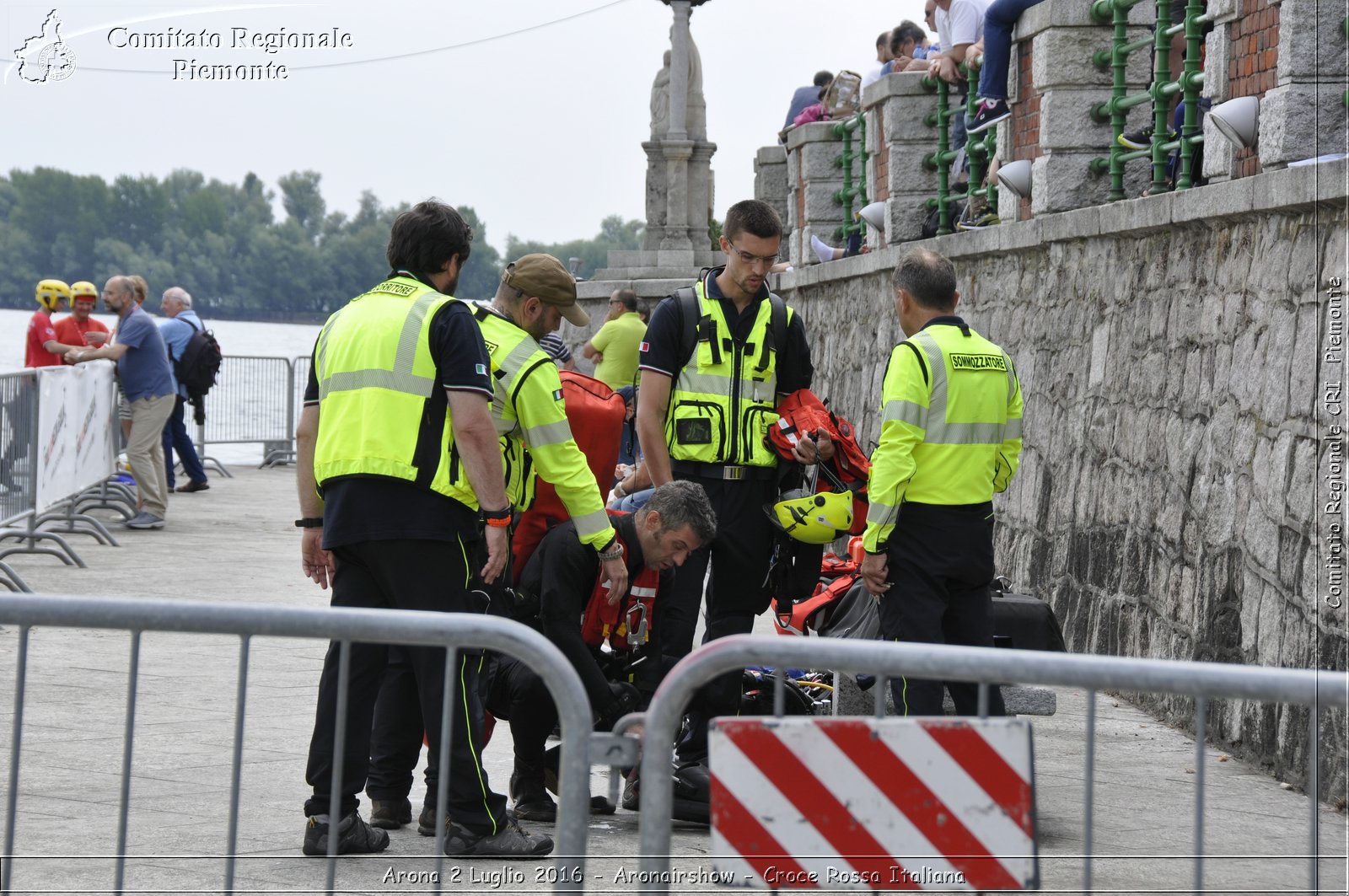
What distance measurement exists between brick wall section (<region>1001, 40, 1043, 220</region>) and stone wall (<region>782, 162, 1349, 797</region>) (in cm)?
50

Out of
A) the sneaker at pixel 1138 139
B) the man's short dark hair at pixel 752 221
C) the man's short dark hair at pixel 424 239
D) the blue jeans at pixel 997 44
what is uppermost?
the blue jeans at pixel 997 44

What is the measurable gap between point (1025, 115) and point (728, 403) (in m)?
4.94

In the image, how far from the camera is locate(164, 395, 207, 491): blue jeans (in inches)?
647

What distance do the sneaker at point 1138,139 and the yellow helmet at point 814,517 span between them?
3756 mm

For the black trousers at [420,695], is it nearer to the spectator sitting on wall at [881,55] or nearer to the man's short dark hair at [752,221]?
the man's short dark hair at [752,221]

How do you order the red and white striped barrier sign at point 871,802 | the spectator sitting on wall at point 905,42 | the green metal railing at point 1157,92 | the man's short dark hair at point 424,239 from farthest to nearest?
the spectator sitting on wall at point 905,42 < the green metal railing at point 1157,92 < the man's short dark hair at point 424,239 < the red and white striped barrier sign at point 871,802

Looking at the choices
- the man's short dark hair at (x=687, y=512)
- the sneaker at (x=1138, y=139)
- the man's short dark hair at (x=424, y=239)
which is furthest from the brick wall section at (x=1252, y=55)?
the man's short dark hair at (x=424, y=239)

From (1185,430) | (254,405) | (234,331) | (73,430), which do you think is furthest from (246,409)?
(234,331)

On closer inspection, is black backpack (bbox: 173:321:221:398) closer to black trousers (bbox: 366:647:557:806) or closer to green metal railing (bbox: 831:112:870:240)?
green metal railing (bbox: 831:112:870:240)

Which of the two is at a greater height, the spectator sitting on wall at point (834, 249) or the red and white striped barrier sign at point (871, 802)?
the spectator sitting on wall at point (834, 249)

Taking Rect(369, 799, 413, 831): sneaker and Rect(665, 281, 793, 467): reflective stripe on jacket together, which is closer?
Rect(369, 799, 413, 831): sneaker

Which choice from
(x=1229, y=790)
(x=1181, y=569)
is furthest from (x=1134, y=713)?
(x=1229, y=790)

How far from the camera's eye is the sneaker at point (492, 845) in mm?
4730

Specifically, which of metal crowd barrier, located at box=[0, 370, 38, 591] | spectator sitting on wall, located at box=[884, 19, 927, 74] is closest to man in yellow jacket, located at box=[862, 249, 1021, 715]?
metal crowd barrier, located at box=[0, 370, 38, 591]
